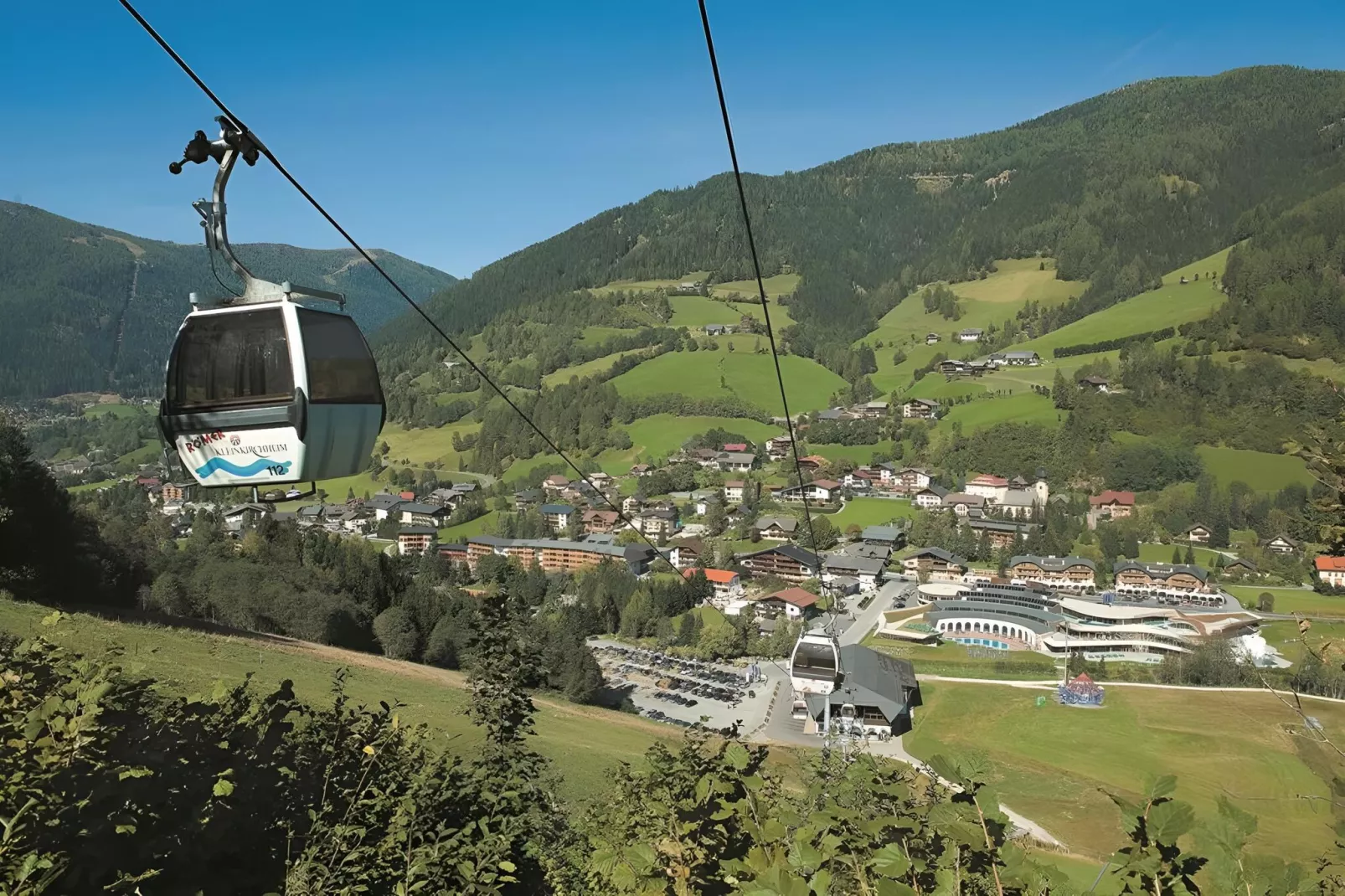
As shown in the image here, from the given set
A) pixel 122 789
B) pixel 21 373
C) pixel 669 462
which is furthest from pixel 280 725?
pixel 21 373

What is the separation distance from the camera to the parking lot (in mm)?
33750

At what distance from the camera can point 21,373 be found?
522ft

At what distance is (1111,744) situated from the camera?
93.5ft

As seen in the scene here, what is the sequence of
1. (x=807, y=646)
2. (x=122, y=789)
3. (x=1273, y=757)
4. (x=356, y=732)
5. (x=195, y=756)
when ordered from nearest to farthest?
(x=122, y=789) < (x=195, y=756) < (x=356, y=732) < (x=807, y=646) < (x=1273, y=757)

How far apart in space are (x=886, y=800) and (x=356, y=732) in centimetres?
265

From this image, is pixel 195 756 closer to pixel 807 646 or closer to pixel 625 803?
pixel 625 803

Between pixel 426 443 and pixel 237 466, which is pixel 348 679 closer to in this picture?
→ pixel 237 466

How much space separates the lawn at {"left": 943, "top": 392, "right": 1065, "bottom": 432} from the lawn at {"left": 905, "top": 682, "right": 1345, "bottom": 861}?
46.4 metres

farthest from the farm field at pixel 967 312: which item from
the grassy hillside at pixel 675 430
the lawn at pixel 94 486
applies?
the lawn at pixel 94 486

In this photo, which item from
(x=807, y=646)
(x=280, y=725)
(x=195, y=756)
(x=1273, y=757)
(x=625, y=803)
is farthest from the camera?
(x=1273, y=757)

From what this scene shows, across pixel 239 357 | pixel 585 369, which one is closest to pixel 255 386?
pixel 239 357

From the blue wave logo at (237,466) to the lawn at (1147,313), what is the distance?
351 ft

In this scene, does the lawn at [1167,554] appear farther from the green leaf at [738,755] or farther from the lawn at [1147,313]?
the green leaf at [738,755]

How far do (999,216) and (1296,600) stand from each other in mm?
129739
